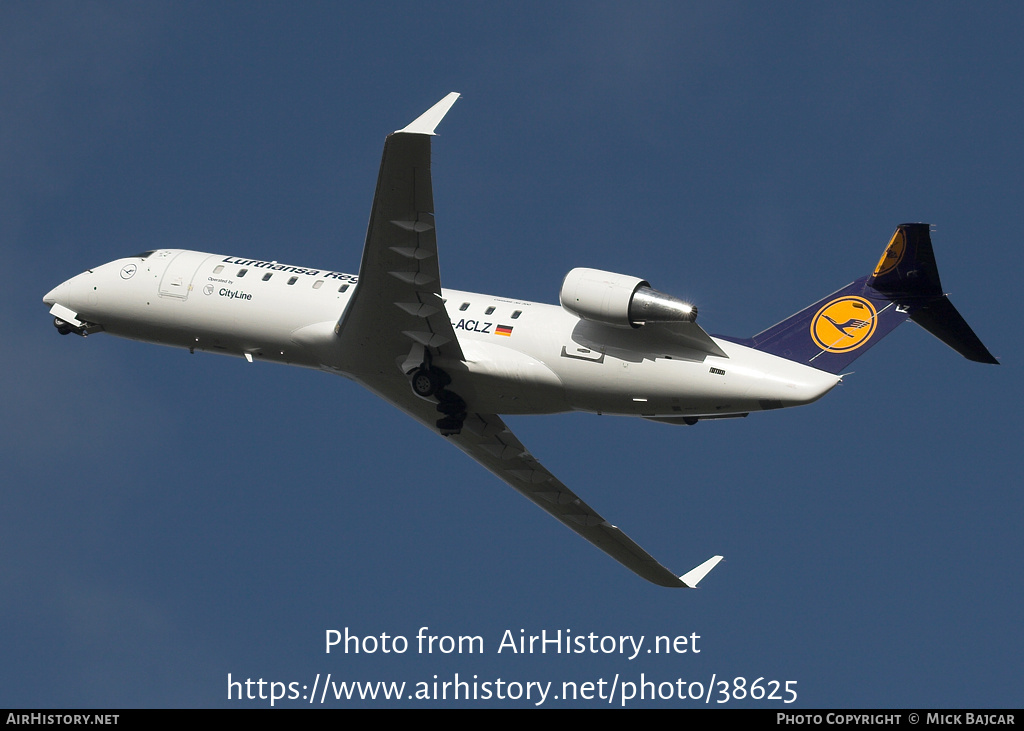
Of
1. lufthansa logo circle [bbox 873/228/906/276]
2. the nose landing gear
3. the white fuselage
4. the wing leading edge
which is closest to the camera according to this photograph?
the wing leading edge

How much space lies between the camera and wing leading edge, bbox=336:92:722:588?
28625 mm

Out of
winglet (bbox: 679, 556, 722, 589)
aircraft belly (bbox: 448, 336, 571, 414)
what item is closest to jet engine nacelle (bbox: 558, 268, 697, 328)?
aircraft belly (bbox: 448, 336, 571, 414)

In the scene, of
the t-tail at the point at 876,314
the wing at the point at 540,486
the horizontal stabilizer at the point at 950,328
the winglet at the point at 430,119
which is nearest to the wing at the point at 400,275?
the winglet at the point at 430,119

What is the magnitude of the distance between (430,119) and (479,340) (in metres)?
6.58

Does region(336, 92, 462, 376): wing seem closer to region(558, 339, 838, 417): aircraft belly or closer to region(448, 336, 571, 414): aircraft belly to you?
region(448, 336, 571, 414): aircraft belly

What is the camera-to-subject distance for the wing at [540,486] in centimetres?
3556

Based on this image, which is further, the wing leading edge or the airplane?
the airplane

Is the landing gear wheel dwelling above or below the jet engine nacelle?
below

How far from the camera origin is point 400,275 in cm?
3073

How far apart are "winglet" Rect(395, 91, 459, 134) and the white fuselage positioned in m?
6.33

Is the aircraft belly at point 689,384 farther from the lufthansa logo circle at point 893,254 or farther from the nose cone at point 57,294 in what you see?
the nose cone at point 57,294

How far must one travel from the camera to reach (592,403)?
3198 centimetres

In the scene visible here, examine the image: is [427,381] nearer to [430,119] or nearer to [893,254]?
[430,119]
